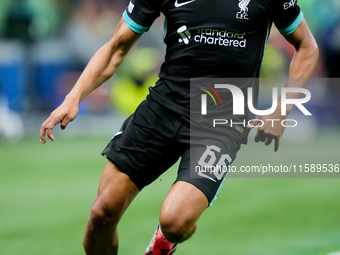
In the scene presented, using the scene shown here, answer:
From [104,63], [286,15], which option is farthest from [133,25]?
[286,15]

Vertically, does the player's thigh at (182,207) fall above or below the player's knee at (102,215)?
above

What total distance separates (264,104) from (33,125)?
4835 millimetres

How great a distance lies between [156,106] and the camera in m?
5.72

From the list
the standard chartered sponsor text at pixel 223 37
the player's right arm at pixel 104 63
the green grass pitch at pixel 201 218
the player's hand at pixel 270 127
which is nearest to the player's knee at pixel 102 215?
the player's right arm at pixel 104 63

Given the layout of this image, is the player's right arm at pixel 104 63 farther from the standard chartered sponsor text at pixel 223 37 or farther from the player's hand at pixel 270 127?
the player's hand at pixel 270 127

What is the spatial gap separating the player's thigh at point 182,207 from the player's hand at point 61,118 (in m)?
0.92

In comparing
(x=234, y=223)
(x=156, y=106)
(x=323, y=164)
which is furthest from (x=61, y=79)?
(x=156, y=106)

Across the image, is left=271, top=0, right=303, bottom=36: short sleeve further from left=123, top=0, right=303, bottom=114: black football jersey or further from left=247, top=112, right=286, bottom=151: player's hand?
left=247, top=112, right=286, bottom=151: player's hand

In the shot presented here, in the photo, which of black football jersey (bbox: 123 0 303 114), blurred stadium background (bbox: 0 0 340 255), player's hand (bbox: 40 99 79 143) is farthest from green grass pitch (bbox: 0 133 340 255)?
black football jersey (bbox: 123 0 303 114)

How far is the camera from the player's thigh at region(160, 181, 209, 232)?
523cm

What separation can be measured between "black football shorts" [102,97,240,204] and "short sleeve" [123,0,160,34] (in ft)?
1.92

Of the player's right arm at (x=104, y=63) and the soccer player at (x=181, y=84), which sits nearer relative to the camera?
the soccer player at (x=181, y=84)

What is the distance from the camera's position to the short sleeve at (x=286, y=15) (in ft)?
18.0

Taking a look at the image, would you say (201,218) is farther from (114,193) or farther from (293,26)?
(293,26)
